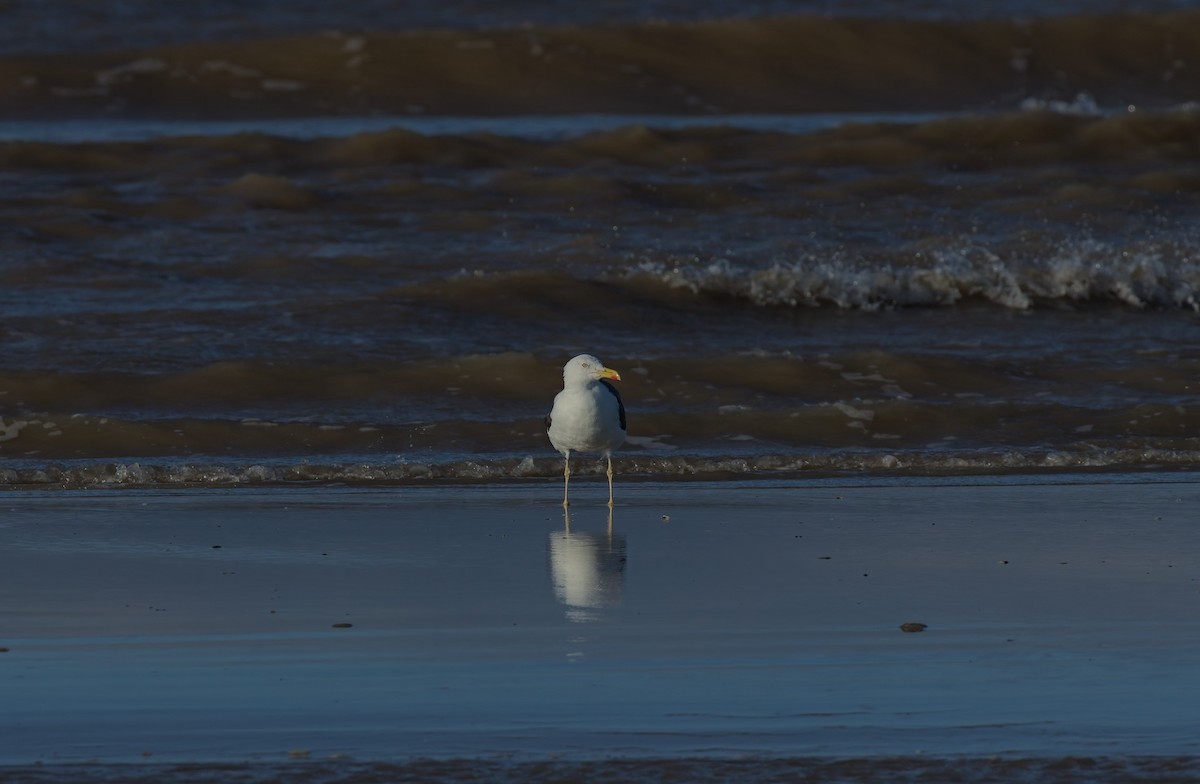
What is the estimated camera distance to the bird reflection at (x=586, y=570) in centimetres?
591

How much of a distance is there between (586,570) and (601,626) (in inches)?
35.3

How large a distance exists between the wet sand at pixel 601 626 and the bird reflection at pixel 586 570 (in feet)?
0.06

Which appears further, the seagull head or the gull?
the seagull head

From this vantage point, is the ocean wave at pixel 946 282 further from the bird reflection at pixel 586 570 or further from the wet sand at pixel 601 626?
the bird reflection at pixel 586 570

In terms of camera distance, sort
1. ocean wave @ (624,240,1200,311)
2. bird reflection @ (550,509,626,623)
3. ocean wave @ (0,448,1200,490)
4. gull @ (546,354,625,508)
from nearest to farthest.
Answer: bird reflection @ (550,509,626,623)
gull @ (546,354,625,508)
ocean wave @ (0,448,1200,490)
ocean wave @ (624,240,1200,311)

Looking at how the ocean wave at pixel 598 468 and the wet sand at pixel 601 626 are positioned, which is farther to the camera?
the ocean wave at pixel 598 468

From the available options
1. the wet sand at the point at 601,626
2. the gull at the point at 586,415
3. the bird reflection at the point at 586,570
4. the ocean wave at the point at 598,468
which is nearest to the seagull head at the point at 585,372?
the gull at the point at 586,415

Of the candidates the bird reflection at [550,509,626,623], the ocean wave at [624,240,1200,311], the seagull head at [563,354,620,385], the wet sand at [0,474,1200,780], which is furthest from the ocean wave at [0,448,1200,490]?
the ocean wave at [624,240,1200,311]

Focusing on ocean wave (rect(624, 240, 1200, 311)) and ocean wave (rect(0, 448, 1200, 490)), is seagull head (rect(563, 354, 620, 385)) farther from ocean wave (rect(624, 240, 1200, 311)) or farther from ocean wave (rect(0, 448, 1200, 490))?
ocean wave (rect(624, 240, 1200, 311))

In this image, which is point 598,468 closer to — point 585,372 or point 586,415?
point 585,372

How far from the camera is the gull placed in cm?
802

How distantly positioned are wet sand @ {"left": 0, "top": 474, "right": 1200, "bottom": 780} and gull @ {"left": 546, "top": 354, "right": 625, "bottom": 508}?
26cm

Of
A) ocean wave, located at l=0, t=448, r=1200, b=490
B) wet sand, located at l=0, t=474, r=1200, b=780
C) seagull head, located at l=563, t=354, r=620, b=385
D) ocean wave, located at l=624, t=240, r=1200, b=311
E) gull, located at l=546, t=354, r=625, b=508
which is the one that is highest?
ocean wave, located at l=624, t=240, r=1200, b=311

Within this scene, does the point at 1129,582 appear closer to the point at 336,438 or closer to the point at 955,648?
the point at 955,648
